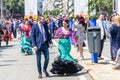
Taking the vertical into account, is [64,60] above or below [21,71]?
above

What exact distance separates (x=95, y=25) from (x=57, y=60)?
4050 mm

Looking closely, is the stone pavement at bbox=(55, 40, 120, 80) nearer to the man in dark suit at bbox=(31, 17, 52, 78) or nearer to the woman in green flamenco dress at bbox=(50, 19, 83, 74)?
the woman in green flamenco dress at bbox=(50, 19, 83, 74)

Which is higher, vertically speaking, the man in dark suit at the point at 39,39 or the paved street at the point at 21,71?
the man in dark suit at the point at 39,39

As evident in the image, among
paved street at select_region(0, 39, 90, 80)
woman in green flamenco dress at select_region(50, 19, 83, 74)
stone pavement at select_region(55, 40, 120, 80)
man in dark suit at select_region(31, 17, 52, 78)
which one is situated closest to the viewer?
stone pavement at select_region(55, 40, 120, 80)

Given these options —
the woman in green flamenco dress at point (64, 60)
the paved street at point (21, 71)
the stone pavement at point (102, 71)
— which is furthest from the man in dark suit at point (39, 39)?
the stone pavement at point (102, 71)

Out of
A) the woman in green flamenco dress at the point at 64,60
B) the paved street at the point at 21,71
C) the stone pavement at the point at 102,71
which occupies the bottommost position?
the paved street at the point at 21,71

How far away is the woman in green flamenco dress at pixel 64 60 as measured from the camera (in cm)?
1426

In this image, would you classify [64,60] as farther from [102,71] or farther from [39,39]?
[102,71]

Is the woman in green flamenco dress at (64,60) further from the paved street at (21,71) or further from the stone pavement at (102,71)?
the stone pavement at (102,71)

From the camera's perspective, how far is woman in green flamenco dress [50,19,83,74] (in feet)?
46.8

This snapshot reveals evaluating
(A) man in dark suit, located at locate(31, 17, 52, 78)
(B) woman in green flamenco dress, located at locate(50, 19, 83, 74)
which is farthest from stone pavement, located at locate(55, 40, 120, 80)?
(A) man in dark suit, located at locate(31, 17, 52, 78)

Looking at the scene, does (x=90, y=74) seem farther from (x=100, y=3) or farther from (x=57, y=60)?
(x=100, y=3)

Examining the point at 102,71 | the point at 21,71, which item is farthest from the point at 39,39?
the point at 21,71

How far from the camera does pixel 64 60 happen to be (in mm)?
14336
